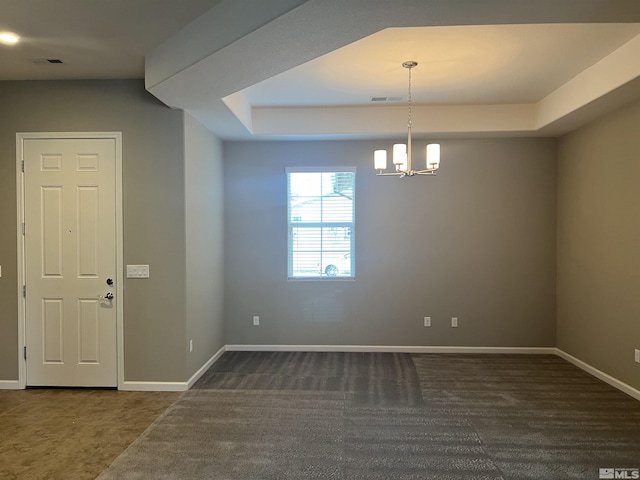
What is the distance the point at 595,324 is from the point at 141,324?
4.53 m

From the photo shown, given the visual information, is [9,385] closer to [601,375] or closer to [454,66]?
[454,66]

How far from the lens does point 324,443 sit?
2908mm

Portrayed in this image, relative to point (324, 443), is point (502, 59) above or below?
above

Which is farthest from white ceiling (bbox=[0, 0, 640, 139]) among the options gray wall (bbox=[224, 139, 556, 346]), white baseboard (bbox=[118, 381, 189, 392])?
white baseboard (bbox=[118, 381, 189, 392])

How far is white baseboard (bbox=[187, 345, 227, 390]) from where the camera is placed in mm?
4043

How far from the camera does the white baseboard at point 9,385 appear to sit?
12.9ft

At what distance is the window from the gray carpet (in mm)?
1270

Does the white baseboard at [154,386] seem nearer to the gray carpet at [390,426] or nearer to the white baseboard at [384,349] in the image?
the gray carpet at [390,426]

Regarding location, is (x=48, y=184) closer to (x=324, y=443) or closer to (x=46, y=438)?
(x=46, y=438)

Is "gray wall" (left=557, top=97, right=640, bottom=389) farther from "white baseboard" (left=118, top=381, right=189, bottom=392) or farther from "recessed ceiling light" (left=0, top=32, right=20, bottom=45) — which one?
"recessed ceiling light" (left=0, top=32, right=20, bottom=45)

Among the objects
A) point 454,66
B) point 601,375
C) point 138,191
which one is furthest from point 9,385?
point 601,375

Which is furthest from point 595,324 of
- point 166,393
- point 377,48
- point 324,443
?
point 166,393

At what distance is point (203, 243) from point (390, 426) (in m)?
Result: 2.60

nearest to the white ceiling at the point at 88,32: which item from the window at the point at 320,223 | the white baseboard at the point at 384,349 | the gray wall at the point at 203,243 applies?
the gray wall at the point at 203,243
